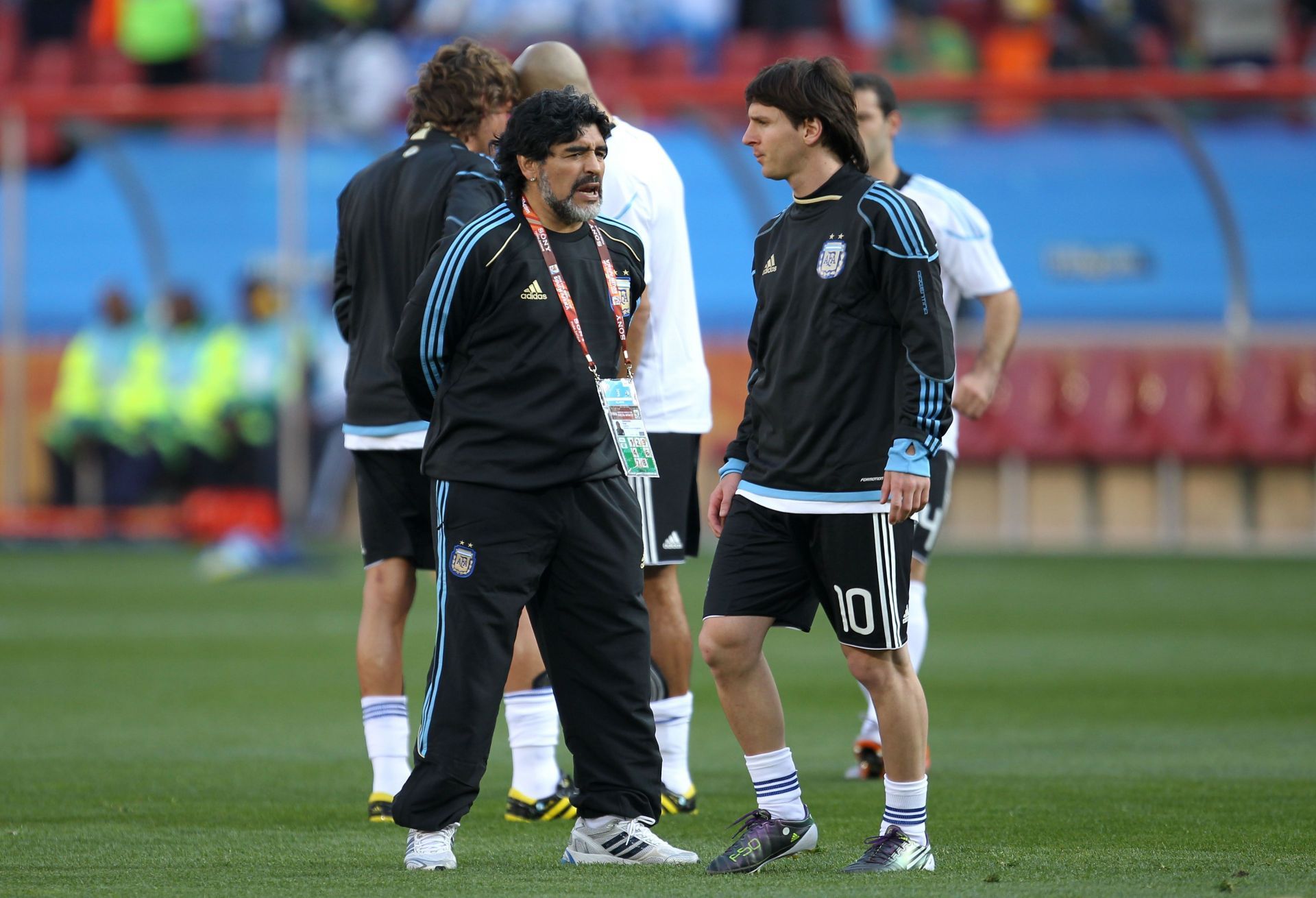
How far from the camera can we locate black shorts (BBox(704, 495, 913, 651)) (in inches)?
201

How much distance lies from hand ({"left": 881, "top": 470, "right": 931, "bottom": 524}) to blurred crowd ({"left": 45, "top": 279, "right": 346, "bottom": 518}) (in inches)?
559

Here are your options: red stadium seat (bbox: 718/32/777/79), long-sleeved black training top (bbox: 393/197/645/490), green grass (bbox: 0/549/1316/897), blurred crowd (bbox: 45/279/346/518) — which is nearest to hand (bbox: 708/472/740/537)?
long-sleeved black training top (bbox: 393/197/645/490)

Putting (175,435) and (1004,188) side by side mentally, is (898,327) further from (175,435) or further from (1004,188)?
(175,435)

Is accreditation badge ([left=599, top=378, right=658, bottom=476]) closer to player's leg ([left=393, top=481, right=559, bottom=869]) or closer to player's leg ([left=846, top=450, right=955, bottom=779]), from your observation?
player's leg ([left=393, top=481, right=559, bottom=869])

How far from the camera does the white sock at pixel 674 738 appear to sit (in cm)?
636

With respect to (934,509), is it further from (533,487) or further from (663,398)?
(533,487)

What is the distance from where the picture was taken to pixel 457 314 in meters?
5.13

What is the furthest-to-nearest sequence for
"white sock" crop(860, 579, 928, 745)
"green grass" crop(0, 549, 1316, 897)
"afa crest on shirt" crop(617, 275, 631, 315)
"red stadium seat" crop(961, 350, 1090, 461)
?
"red stadium seat" crop(961, 350, 1090, 461)
"white sock" crop(860, 579, 928, 745)
"afa crest on shirt" crop(617, 275, 631, 315)
"green grass" crop(0, 549, 1316, 897)

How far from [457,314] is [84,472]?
14622mm

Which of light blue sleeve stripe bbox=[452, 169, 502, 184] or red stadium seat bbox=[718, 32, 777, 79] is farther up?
light blue sleeve stripe bbox=[452, 169, 502, 184]

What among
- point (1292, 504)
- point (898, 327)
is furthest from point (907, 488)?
point (1292, 504)

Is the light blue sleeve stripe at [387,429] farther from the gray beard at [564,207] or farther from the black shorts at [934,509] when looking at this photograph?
the black shorts at [934,509]

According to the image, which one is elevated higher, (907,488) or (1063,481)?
(907,488)

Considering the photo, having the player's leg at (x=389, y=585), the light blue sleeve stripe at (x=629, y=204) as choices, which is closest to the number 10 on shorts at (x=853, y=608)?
the player's leg at (x=389, y=585)
